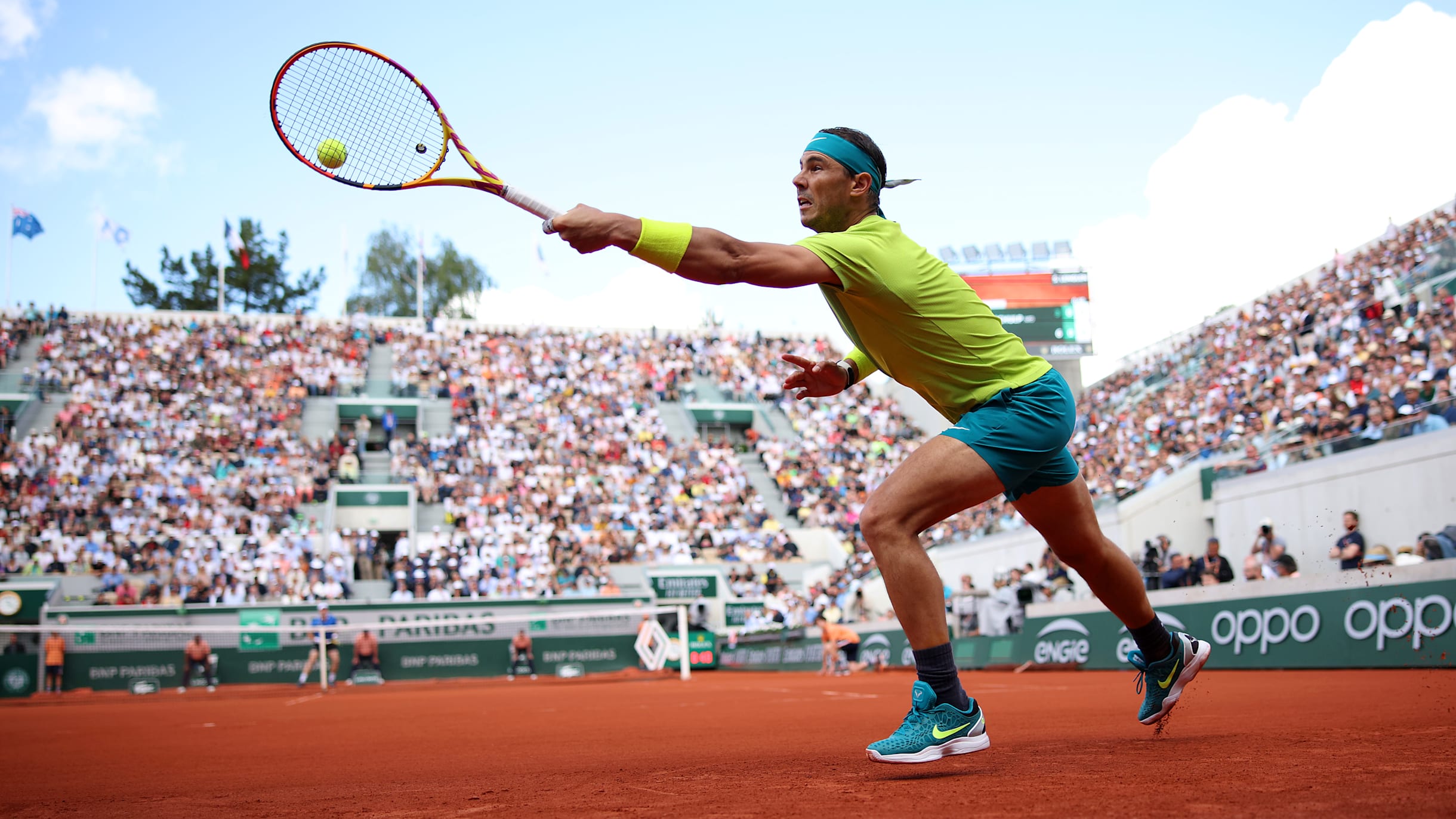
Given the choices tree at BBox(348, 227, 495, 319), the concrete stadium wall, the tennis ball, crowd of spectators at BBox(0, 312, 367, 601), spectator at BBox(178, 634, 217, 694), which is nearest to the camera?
the tennis ball

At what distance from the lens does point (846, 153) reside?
4223mm

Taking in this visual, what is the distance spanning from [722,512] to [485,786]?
2705cm

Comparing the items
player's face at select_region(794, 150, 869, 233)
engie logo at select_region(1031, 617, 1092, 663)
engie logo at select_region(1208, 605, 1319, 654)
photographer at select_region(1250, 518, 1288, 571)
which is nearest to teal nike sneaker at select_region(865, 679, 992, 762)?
player's face at select_region(794, 150, 869, 233)

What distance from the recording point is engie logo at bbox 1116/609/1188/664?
13148mm

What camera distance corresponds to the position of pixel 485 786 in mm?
4145

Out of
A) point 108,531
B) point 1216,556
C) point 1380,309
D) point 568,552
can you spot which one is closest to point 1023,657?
point 1216,556

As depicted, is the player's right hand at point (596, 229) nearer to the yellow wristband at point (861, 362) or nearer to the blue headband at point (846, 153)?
the blue headband at point (846, 153)

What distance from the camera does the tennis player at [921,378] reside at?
357 centimetres

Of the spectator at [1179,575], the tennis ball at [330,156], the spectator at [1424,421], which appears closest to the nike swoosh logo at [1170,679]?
the tennis ball at [330,156]

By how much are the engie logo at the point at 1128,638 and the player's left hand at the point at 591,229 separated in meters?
11.0

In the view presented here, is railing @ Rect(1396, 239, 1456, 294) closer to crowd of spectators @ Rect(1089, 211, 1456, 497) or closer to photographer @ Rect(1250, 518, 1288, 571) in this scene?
crowd of spectators @ Rect(1089, 211, 1456, 497)

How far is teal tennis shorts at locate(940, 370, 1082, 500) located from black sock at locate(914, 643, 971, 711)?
2.09 feet

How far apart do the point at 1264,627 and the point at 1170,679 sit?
8.22 meters

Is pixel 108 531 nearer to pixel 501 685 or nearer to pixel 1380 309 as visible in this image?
pixel 501 685
